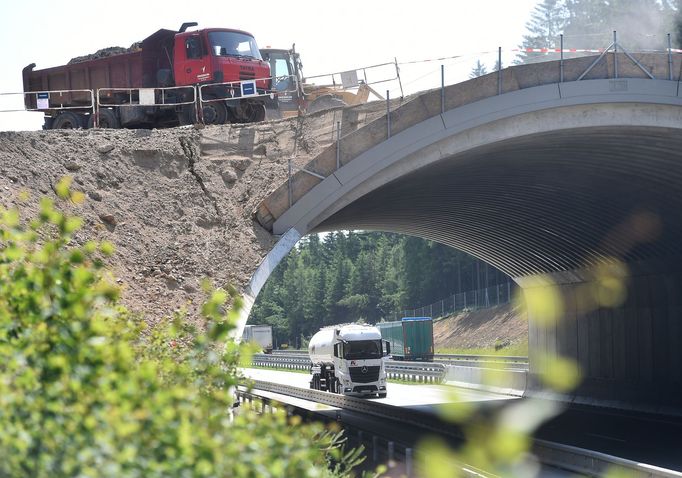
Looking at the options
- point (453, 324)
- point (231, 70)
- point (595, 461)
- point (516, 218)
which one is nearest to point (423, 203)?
point (516, 218)

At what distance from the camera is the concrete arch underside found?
2212cm

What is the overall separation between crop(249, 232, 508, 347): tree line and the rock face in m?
86.1

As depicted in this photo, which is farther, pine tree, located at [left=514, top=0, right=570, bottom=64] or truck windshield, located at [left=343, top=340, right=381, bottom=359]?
pine tree, located at [left=514, top=0, right=570, bottom=64]

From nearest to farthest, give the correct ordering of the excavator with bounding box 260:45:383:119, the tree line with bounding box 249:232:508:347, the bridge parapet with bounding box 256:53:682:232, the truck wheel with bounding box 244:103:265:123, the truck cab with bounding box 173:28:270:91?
the bridge parapet with bounding box 256:53:682:232, the excavator with bounding box 260:45:383:119, the truck wheel with bounding box 244:103:265:123, the truck cab with bounding box 173:28:270:91, the tree line with bounding box 249:232:508:347

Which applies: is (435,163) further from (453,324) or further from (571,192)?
(453,324)

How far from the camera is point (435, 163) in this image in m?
22.8

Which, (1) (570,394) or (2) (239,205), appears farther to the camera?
(1) (570,394)

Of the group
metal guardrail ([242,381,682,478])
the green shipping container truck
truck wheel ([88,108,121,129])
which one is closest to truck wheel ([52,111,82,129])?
truck wheel ([88,108,121,129])

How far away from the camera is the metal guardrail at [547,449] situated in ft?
52.5

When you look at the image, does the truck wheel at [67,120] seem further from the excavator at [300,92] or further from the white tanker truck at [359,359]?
the white tanker truck at [359,359]

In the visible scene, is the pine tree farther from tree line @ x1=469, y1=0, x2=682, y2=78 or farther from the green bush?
the green bush

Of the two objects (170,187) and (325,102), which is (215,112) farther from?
(170,187)

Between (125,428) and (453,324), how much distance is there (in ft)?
286

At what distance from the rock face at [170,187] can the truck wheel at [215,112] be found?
8.63 ft
